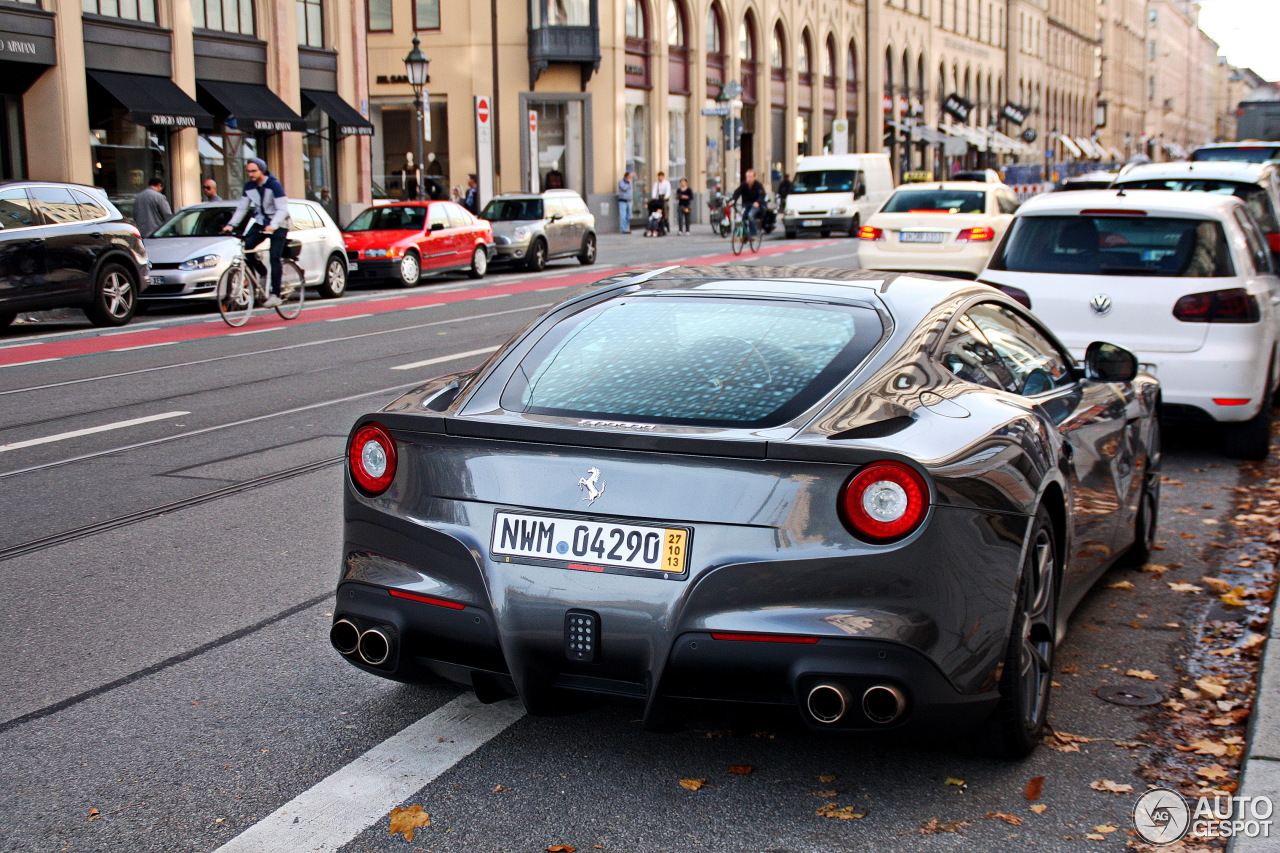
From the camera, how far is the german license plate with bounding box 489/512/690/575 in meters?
3.67

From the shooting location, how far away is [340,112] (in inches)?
1358

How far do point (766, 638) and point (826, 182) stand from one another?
42.5m

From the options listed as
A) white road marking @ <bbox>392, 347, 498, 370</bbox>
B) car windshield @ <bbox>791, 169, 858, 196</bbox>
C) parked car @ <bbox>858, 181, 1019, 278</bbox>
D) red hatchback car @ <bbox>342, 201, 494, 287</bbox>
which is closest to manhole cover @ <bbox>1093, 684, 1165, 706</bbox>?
white road marking @ <bbox>392, 347, 498, 370</bbox>

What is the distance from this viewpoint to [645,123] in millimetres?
50219

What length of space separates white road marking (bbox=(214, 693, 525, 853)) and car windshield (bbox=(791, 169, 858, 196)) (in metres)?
41.3

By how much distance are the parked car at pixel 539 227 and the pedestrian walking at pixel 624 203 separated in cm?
1485

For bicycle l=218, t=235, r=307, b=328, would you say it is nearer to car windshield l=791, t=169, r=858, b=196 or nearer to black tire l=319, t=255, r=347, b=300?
black tire l=319, t=255, r=347, b=300

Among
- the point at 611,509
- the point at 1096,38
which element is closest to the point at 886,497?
the point at 611,509

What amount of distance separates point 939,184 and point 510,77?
1103 inches

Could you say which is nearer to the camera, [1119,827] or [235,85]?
[1119,827]

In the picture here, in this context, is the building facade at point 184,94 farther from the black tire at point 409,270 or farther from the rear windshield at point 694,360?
the rear windshield at point 694,360

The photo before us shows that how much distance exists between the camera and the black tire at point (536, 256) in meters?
28.8

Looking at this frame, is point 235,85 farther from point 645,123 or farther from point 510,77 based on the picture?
point 645,123

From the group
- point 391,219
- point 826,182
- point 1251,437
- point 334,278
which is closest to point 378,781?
point 1251,437
